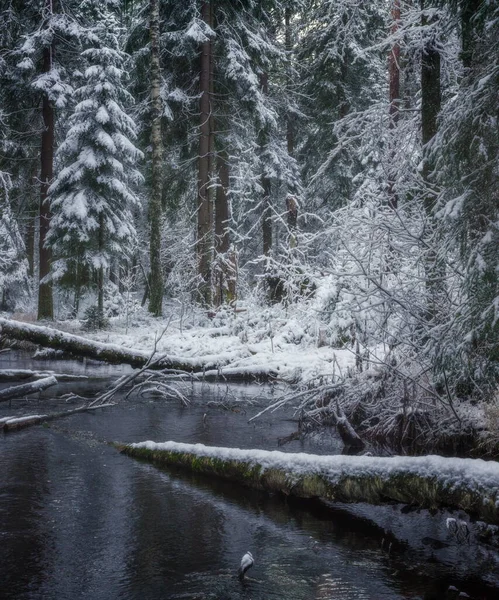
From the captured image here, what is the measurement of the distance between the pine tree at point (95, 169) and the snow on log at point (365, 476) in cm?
1406

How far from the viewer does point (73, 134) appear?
62.6ft

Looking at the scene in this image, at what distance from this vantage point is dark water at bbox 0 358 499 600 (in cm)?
370

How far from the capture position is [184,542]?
4375 millimetres

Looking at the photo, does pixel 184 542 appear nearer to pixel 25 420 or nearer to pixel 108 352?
pixel 25 420

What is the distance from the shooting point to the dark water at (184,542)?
370cm

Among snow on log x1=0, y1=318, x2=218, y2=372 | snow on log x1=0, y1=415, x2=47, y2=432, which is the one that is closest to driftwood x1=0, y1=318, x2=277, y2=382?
snow on log x1=0, y1=318, x2=218, y2=372

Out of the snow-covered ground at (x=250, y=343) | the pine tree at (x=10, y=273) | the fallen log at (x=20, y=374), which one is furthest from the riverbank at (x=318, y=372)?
the pine tree at (x=10, y=273)

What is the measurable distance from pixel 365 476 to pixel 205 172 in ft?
50.4

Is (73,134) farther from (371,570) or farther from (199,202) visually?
(371,570)

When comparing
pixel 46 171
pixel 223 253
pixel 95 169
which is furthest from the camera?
pixel 46 171

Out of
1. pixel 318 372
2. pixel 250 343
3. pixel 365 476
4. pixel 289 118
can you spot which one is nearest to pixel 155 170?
pixel 250 343

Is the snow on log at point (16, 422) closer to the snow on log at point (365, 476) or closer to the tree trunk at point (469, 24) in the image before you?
the snow on log at point (365, 476)

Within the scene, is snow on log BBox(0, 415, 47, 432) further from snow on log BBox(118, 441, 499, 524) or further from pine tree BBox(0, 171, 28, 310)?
pine tree BBox(0, 171, 28, 310)

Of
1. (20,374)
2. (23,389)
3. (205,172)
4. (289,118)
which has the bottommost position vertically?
(23,389)
